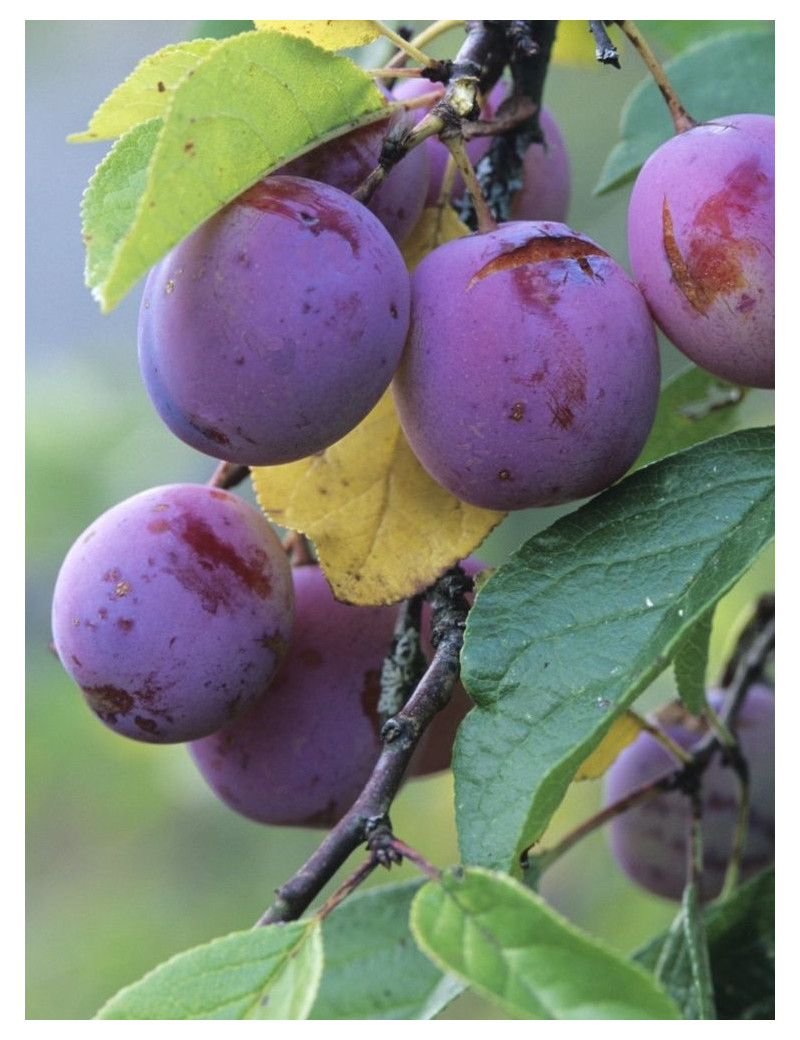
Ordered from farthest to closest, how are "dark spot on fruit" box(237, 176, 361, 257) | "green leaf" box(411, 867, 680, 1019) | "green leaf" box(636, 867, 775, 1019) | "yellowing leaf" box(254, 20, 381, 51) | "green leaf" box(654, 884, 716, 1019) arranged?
1. "green leaf" box(636, 867, 775, 1019)
2. "green leaf" box(654, 884, 716, 1019)
3. "yellowing leaf" box(254, 20, 381, 51)
4. "dark spot on fruit" box(237, 176, 361, 257)
5. "green leaf" box(411, 867, 680, 1019)

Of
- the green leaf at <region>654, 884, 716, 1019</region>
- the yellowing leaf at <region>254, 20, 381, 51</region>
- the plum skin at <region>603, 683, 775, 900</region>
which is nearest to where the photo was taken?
the yellowing leaf at <region>254, 20, 381, 51</region>

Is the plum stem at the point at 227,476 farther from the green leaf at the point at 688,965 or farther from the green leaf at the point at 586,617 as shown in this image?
the green leaf at the point at 688,965

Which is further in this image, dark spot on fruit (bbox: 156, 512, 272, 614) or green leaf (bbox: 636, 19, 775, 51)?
green leaf (bbox: 636, 19, 775, 51)

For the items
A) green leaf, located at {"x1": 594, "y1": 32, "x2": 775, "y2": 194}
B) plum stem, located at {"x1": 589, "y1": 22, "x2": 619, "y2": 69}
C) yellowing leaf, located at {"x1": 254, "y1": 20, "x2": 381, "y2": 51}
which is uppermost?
yellowing leaf, located at {"x1": 254, "y1": 20, "x2": 381, "y2": 51}

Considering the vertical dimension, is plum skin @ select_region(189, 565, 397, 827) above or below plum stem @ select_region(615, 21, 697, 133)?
below

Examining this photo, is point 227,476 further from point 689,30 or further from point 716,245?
point 689,30

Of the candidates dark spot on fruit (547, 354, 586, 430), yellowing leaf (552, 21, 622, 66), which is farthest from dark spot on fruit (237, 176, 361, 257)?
yellowing leaf (552, 21, 622, 66)

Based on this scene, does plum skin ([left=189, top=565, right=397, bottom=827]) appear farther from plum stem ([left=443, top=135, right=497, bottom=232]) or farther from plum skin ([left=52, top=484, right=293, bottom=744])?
plum stem ([left=443, top=135, right=497, bottom=232])

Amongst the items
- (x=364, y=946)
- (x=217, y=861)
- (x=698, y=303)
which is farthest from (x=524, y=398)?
(x=217, y=861)

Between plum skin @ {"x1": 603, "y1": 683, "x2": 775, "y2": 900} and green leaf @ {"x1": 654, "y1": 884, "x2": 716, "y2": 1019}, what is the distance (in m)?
0.09

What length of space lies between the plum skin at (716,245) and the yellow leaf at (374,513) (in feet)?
0.45

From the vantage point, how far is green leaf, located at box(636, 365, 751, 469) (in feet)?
2.82

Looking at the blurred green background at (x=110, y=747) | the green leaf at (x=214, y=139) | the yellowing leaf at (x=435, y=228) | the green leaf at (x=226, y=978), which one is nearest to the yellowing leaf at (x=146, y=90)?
the green leaf at (x=214, y=139)

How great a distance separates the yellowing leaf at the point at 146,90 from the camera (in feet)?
1.98
